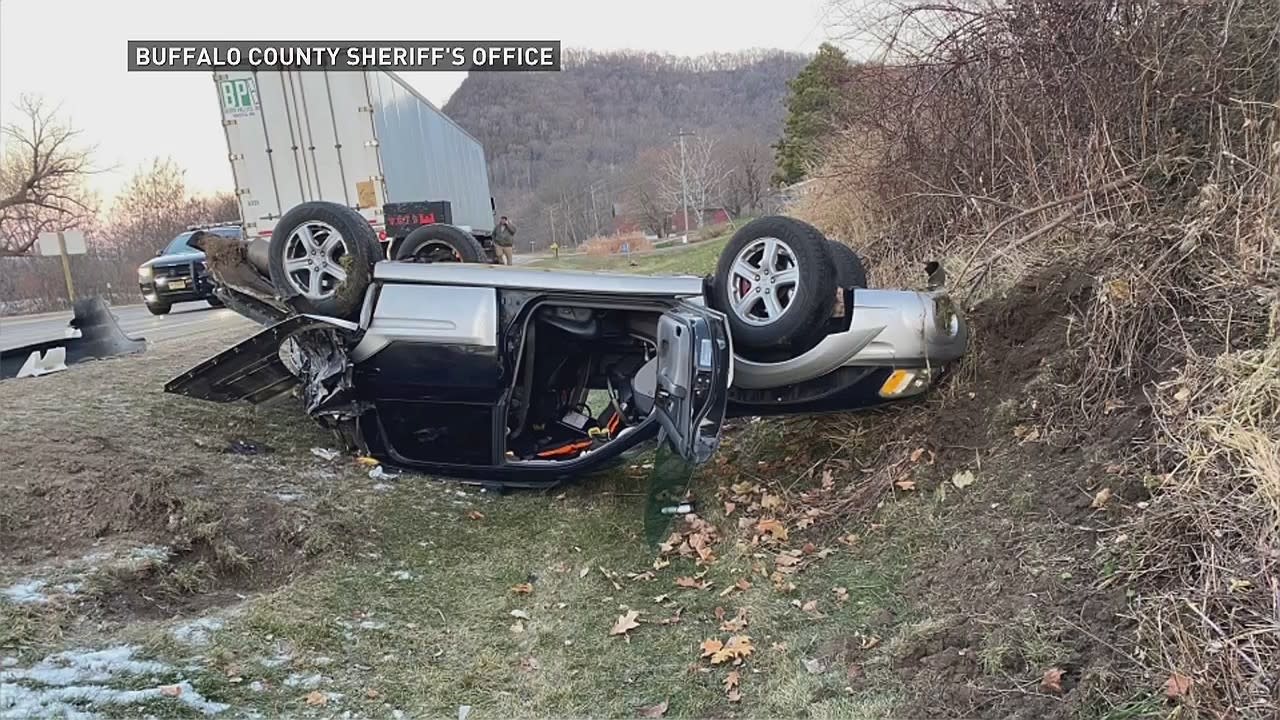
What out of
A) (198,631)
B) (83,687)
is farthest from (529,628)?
(83,687)

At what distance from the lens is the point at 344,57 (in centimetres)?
1104

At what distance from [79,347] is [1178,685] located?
28.8ft

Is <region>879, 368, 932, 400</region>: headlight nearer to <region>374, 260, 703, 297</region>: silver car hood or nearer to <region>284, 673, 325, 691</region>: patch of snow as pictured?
<region>374, 260, 703, 297</region>: silver car hood

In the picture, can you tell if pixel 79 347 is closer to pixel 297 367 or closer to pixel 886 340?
pixel 297 367

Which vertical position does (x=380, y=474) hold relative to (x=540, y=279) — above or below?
below

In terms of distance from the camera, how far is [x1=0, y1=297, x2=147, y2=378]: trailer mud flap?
6.70 m

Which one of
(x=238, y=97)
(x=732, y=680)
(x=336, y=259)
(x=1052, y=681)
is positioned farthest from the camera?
(x=238, y=97)

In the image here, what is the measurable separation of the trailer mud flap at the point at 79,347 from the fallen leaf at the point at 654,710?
6.48 metres

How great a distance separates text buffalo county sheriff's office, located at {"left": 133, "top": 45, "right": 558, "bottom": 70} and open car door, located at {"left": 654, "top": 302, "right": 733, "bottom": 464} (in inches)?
280

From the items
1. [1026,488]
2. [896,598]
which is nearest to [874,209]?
[1026,488]

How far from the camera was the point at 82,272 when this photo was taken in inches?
1281

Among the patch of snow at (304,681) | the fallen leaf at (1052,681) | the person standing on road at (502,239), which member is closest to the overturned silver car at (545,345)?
the fallen leaf at (1052,681)

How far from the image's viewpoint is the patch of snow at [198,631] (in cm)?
271

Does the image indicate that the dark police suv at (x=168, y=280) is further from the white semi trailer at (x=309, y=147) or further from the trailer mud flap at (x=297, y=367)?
the trailer mud flap at (x=297, y=367)
